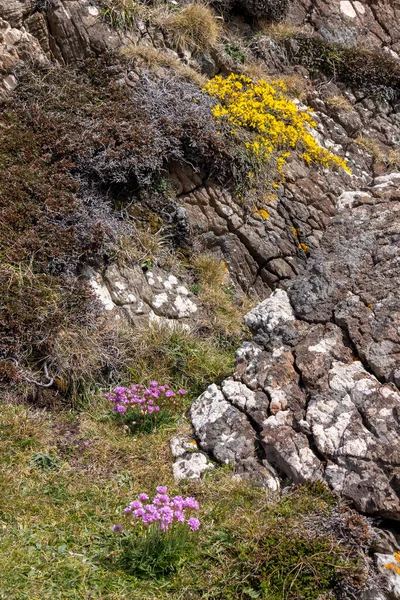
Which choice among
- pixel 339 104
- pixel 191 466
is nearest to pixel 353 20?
pixel 339 104

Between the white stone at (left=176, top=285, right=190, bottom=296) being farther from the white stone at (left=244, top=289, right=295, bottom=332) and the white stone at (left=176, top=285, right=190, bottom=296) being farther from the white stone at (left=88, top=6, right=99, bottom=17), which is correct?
the white stone at (left=88, top=6, right=99, bottom=17)

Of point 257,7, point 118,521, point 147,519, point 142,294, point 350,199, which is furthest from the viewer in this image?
point 257,7

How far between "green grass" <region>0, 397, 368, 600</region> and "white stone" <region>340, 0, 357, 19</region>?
881 cm

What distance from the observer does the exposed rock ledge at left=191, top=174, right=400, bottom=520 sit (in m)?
3.90

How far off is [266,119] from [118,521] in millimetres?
5278

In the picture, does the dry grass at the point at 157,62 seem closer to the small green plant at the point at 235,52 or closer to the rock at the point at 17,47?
the small green plant at the point at 235,52

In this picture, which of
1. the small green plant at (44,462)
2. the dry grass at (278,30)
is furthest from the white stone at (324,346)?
the dry grass at (278,30)

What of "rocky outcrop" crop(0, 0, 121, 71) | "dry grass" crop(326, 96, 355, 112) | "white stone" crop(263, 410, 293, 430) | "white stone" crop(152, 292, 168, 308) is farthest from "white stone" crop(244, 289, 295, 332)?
"dry grass" crop(326, 96, 355, 112)

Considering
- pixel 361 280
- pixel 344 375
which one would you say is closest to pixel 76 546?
pixel 344 375

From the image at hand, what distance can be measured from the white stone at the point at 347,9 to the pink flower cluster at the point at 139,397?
8.30 metres

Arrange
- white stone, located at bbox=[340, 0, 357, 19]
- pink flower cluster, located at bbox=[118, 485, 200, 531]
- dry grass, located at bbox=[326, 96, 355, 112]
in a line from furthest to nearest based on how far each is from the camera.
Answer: white stone, located at bbox=[340, 0, 357, 19], dry grass, located at bbox=[326, 96, 355, 112], pink flower cluster, located at bbox=[118, 485, 200, 531]

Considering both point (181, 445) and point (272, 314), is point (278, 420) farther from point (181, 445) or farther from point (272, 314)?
point (272, 314)

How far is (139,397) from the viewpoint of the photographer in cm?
475

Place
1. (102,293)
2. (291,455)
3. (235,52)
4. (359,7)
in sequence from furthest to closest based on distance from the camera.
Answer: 1. (359,7)
2. (235,52)
3. (102,293)
4. (291,455)
